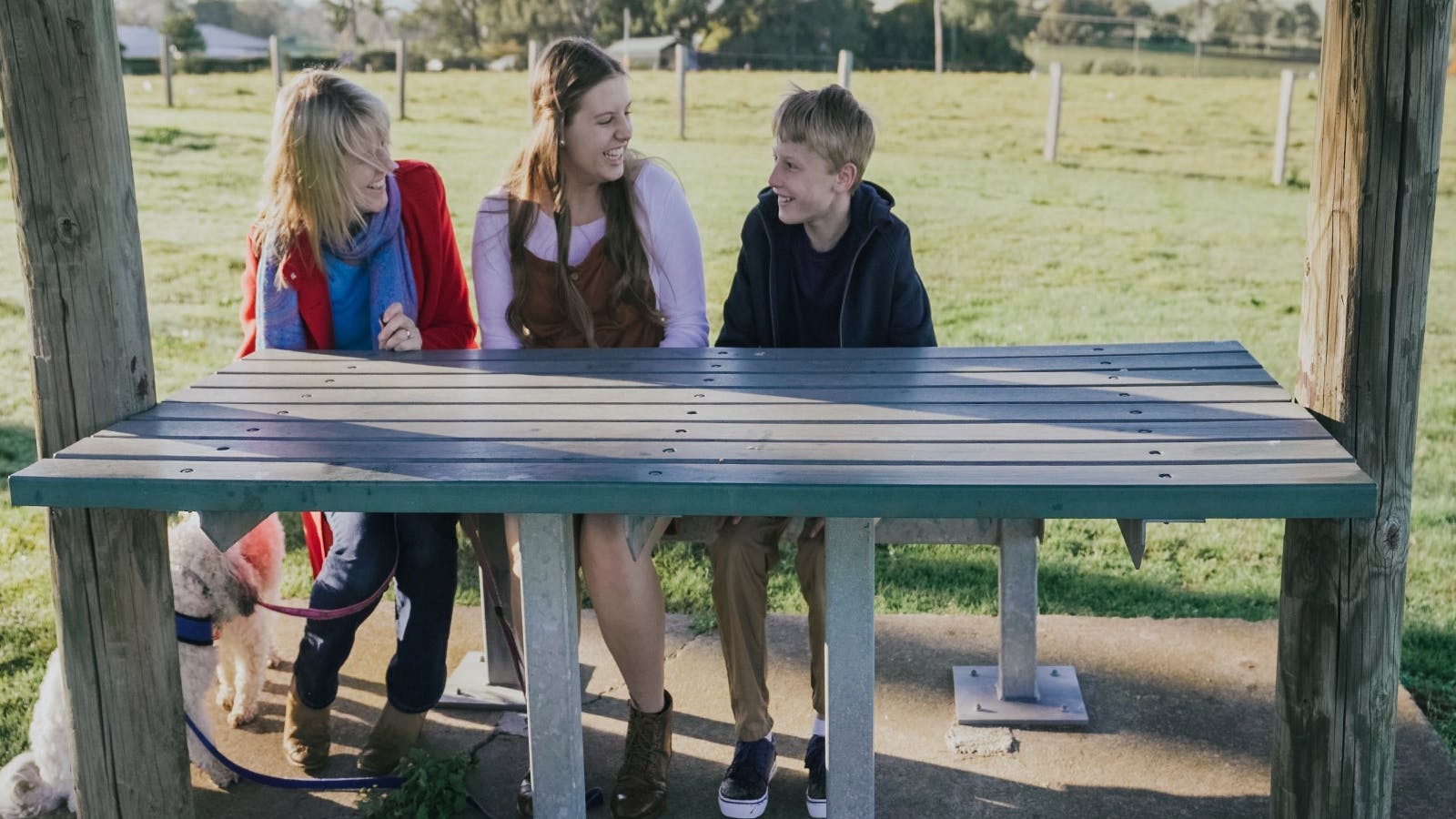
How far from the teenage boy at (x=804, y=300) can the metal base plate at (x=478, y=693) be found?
2.09ft

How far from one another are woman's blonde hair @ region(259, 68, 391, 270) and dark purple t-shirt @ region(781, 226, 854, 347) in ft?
3.22

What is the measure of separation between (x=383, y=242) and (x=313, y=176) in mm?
225

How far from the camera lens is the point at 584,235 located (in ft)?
11.5

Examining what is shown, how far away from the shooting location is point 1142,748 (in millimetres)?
3252

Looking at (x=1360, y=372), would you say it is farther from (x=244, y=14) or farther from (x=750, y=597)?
(x=244, y=14)

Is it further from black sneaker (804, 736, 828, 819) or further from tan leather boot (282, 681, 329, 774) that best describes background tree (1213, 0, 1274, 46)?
tan leather boot (282, 681, 329, 774)

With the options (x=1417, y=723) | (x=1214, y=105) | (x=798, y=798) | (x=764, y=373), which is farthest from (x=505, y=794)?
(x=1214, y=105)

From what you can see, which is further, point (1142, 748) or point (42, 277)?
point (1142, 748)

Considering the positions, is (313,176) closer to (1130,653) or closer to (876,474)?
(876,474)

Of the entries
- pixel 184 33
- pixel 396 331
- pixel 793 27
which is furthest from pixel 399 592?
pixel 184 33

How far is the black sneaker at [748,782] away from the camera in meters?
3.00

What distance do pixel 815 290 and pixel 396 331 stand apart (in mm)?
989

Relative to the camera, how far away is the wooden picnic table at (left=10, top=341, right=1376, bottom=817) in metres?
2.25

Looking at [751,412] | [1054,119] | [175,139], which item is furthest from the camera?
[175,139]
